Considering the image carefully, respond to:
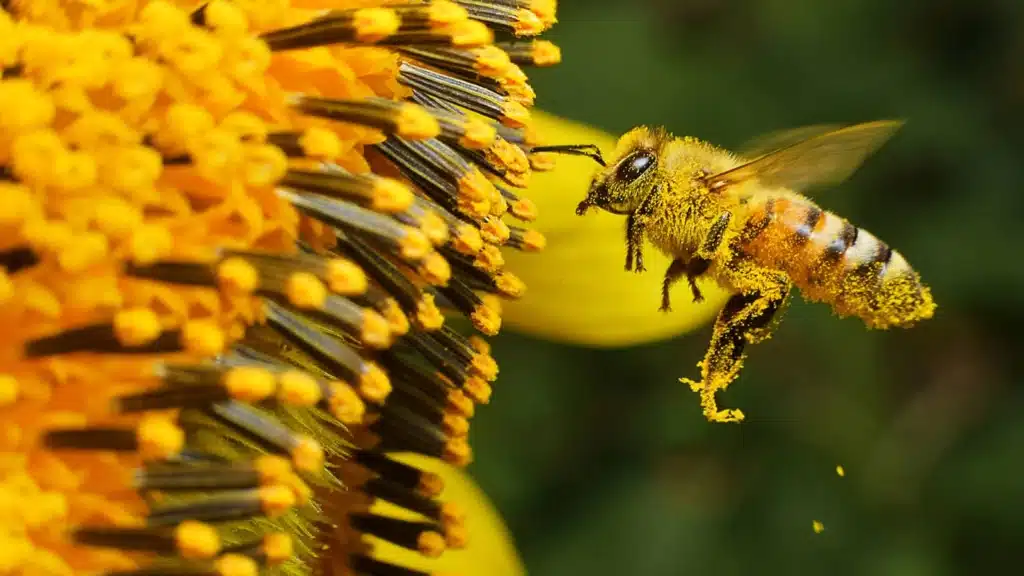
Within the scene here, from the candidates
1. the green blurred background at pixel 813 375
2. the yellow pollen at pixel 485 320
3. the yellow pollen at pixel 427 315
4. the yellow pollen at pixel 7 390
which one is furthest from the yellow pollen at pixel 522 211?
the green blurred background at pixel 813 375

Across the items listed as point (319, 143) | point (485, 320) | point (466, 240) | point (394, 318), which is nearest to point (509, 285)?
point (485, 320)

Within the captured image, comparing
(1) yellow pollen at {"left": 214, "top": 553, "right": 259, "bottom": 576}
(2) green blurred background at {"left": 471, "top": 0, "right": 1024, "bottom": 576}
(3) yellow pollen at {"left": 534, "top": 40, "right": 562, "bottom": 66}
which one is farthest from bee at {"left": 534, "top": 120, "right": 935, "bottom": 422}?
(2) green blurred background at {"left": 471, "top": 0, "right": 1024, "bottom": 576}

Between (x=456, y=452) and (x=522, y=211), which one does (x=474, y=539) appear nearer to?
(x=456, y=452)

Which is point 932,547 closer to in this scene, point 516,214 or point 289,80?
point 516,214

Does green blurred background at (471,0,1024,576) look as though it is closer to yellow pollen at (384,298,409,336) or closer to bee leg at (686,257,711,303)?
bee leg at (686,257,711,303)

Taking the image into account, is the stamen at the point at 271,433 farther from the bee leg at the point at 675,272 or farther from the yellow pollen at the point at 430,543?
the bee leg at the point at 675,272

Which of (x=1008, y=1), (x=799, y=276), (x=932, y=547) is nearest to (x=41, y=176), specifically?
(x=799, y=276)

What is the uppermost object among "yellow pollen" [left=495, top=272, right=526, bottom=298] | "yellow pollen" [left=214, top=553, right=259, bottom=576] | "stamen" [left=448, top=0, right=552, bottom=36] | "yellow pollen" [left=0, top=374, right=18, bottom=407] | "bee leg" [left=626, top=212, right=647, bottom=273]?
"stamen" [left=448, top=0, right=552, bottom=36]
